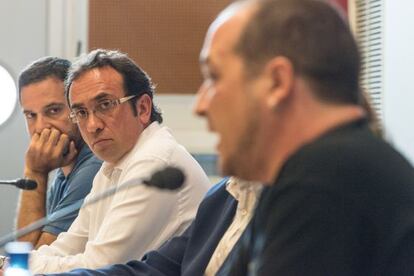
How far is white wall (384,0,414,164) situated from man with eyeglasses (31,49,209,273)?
789 millimetres

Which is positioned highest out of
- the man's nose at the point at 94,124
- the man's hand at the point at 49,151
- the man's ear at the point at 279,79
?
the man's ear at the point at 279,79

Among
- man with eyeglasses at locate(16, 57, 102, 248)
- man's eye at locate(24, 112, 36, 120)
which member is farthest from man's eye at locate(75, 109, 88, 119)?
man's eye at locate(24, 112, 36, 120)

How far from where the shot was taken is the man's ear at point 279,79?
3.49ft

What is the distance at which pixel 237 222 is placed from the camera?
1.71 meters

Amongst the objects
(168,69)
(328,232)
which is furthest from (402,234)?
(168,69)

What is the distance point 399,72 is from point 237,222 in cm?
121

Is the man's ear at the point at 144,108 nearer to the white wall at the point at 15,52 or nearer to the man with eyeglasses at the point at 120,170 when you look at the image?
the man with eyeglasses at the point at 120,170

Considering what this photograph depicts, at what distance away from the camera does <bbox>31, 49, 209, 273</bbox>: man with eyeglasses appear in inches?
81.5

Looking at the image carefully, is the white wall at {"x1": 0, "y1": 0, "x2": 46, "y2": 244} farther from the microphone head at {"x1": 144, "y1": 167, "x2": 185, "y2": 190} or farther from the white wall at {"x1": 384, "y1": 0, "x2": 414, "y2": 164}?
the microphone head at {"x1": 144, "y1": 167, "x2": 185, "y2": 190}

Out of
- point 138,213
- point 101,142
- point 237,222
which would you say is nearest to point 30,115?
point 101,142

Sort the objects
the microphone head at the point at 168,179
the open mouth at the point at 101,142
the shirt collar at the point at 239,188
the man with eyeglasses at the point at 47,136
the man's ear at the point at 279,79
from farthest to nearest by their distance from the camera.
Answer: the man with eyeglasses at the point at 47,136 < the open mouth at the point at 101,142 < the shirt collar at the point at 239,188 < the microphone head at the point at 168,179 < the man's ear at the point at 279,79

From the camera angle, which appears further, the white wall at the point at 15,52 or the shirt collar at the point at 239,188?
the white wall at the point at 15,52

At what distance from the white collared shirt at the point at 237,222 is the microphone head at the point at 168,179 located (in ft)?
1.10

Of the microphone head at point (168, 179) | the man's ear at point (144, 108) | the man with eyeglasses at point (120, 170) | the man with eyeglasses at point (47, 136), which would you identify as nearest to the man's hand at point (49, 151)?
the man with eyeglasses at point (47, 136)
